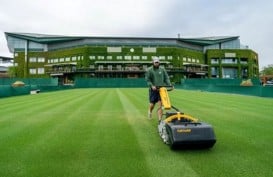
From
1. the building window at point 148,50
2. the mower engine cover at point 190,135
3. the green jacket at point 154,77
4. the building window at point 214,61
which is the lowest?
the mower engine cover at point 190,135

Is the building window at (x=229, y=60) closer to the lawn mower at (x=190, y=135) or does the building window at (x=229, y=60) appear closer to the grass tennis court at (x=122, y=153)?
the grass tennis court at (x=122, y=153)

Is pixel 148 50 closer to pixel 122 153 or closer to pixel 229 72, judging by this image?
pixel 229 72

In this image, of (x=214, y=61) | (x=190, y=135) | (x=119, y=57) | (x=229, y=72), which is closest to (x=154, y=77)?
(x=190, y=135)

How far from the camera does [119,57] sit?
108 metres

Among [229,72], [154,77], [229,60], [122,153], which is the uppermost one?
[229,60]

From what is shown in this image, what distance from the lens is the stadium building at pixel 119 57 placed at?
105 meters

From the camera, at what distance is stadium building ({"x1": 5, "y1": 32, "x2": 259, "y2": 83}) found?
4141 inches

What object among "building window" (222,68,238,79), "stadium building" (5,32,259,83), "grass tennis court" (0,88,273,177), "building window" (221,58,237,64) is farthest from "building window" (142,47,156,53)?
"grass tennis court" (0,88,273,177)

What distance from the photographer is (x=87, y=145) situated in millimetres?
7105

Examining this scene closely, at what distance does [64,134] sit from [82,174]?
3.64m

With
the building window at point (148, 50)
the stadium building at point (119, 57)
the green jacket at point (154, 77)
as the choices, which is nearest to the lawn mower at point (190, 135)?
the green jacket at point (154, 77)

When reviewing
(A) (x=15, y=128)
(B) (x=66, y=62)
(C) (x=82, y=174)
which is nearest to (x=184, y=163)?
(C) (x=82, y=174)

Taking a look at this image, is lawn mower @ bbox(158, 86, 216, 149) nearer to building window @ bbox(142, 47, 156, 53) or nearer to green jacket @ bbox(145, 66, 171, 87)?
green jacket @ bbox(145, 66, 171, 87)

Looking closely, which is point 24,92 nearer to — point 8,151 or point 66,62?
point 8,151
